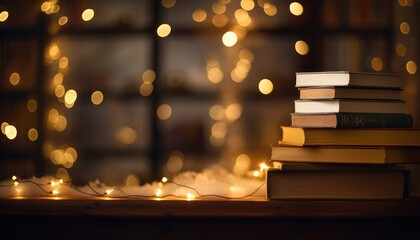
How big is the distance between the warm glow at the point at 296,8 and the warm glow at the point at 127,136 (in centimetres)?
57

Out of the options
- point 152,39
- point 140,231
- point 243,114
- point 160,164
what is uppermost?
point 152,39

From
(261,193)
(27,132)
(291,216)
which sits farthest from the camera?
(27,132)

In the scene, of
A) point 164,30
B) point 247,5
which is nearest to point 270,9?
point 247,5

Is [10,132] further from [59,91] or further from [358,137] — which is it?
[358,137]

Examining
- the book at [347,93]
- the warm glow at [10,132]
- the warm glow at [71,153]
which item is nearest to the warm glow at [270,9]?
the book at [347,93]

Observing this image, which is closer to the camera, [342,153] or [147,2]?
[342,153]

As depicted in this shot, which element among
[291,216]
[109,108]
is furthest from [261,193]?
[109,108]

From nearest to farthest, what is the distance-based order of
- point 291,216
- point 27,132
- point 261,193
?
point 291,216 → point 261,193 → point 27,132

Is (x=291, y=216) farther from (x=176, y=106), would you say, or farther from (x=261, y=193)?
(x=176, y=106)

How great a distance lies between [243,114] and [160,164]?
0.91 feet

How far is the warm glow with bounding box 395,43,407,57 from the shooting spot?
72.1 inches

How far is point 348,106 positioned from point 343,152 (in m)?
0.10

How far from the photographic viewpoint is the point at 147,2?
6.13 ft

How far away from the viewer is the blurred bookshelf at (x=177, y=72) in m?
1.84
